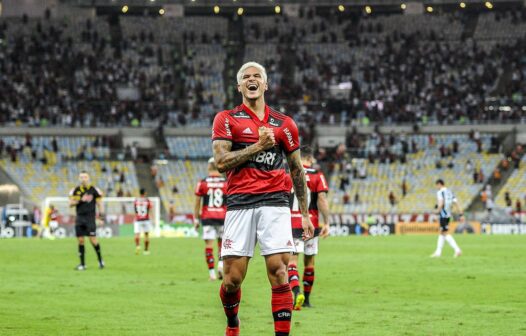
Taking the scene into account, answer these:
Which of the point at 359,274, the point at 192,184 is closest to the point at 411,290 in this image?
the point at 359,274

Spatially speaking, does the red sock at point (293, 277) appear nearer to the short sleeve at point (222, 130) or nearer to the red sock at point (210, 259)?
the short sleeve at point (222, 130)

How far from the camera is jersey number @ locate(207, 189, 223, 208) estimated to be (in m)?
21.9

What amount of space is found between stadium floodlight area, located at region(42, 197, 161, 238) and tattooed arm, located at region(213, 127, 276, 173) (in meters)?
48.4

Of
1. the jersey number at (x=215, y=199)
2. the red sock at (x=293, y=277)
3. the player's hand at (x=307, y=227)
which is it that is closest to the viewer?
the player's hand at (x=307, y=227)

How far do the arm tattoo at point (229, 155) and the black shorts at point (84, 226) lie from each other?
53.9ft

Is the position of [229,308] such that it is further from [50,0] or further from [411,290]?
[50,0]

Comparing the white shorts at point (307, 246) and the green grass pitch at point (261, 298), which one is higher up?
the white shorts at point (307, 246)

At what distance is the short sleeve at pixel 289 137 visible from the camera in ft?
32.3

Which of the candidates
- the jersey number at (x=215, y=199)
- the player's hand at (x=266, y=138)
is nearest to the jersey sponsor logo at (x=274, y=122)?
the player's hand at (x=266, y=138)

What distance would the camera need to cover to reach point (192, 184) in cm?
6719

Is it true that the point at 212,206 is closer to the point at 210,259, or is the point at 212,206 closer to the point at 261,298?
the point at 210,259

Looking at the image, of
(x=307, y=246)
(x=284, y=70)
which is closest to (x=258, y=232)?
(x=307, y=246)

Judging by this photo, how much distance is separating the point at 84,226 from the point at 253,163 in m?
16.5

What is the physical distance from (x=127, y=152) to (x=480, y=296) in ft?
175
